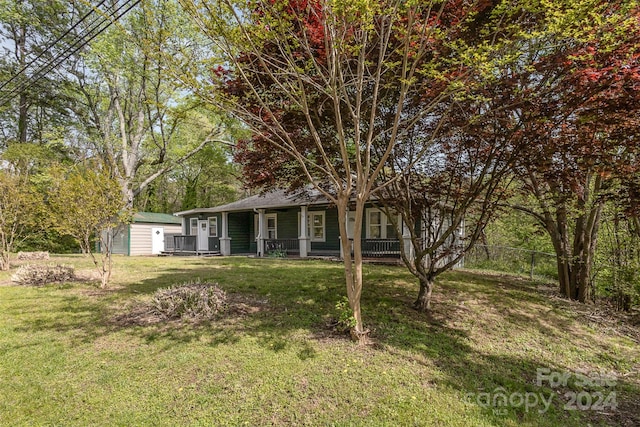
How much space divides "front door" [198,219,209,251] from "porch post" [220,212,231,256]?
176cm

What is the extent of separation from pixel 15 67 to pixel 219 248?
13079 mm

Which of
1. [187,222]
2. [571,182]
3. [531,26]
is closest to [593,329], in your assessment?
[571,182]

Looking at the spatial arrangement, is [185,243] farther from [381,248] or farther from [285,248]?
[381,248]

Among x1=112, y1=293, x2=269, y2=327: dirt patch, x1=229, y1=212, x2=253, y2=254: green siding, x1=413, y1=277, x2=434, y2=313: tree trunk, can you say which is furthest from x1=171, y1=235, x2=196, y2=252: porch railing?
x1=413, y1=277, x2=434, y2=313: tree trunk

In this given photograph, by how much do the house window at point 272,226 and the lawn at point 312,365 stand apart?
35.7 ft

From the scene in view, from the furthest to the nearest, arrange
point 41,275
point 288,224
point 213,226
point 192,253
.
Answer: point 192,253 → point 213,226 → point 288,224 → point 41,275

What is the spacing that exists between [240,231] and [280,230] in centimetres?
309

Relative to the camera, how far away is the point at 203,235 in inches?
759

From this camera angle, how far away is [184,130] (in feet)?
60.4

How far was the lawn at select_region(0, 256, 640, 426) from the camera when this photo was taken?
2.93m

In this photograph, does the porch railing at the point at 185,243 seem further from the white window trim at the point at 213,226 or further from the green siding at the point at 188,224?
the white window trim at the point at 213,226

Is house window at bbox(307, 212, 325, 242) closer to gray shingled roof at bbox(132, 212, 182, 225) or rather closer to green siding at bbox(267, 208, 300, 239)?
green siding at bbox(267, 208, 300, 239)

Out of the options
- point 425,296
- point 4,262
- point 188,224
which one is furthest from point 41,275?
point 188,224

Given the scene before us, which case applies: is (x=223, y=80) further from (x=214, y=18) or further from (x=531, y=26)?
(x=531, y=26)
